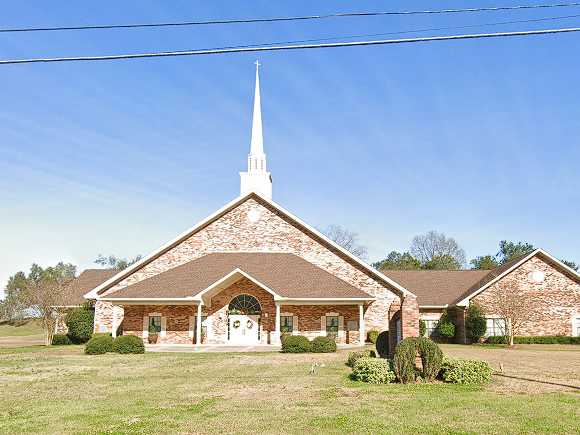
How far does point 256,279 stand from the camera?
31.1m

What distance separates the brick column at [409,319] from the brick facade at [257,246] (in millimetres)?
17249

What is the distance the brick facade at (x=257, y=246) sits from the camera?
34344mm

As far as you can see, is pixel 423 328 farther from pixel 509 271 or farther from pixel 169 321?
pixel 169 321

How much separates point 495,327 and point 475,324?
1.97 metres

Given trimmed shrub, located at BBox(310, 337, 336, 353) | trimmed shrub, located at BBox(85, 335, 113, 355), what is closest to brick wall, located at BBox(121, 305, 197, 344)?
trimmed shrub, located at BBox(85, 335, 113, 355)

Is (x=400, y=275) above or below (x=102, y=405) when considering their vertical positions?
above

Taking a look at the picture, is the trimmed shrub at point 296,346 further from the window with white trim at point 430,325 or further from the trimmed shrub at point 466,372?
the window with white trim at point 430,325

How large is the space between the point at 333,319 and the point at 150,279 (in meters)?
10.9

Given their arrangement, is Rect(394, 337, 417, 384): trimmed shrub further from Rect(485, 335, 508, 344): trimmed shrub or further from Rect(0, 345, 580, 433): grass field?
Rect(485, 335, 508, 344): trimmed shrub

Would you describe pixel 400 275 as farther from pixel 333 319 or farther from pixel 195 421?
pixel 195 421

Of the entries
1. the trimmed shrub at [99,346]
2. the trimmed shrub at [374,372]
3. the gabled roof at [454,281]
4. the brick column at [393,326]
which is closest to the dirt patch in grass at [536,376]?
the trimmed shrub at [374,372]

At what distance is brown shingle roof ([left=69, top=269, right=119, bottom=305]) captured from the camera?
129ft

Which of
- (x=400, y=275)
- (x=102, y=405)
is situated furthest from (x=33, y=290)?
(x=102, y=405)

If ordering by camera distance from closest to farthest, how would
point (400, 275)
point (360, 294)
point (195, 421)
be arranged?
point (195, 421) → point (360, 294) → point (400, 275)
